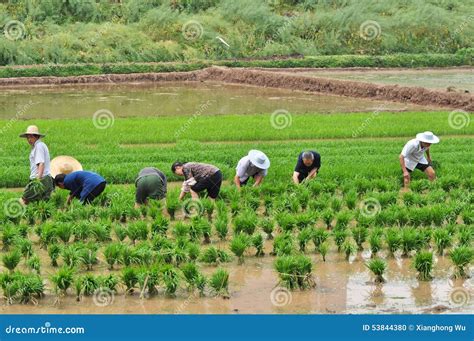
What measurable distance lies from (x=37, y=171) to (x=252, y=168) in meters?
2.86

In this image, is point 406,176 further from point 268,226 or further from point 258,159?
point 268,226

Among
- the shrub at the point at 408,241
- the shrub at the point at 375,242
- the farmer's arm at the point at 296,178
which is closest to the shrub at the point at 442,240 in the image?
the shrub at the point at 408,241

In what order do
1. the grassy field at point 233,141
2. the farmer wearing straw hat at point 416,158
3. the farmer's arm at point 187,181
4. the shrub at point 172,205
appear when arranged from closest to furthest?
1. the shrub at point 172,205
2. the farmer's arm at point 187,181
3. the farmer wearing straw hat at point 416,158
4. the grassy field at point 233,141

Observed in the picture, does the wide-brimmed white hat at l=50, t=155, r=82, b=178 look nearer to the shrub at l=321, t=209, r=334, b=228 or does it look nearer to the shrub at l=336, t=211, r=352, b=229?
the shrub at l=321, t=209, r=334, b=228

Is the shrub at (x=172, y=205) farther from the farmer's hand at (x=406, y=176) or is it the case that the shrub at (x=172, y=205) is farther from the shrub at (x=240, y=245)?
the farmer's hand at (x=406, y=176)

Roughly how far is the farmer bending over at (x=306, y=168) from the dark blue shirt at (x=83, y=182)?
2.75m

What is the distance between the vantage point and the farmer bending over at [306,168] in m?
12.6

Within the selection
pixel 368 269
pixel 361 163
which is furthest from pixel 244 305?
pixel 361 163

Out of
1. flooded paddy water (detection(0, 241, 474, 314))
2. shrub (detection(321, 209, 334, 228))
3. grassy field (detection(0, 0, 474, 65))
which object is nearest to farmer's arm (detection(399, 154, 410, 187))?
shrub (detection(321, 209, 334, 228))

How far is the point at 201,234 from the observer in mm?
10305

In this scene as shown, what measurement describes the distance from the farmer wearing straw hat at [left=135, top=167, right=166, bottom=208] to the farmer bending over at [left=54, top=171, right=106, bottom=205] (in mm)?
440

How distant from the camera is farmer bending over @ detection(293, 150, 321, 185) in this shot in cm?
1259

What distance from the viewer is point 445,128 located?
18.4 m

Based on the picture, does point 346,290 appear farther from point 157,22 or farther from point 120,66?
point 157,22
